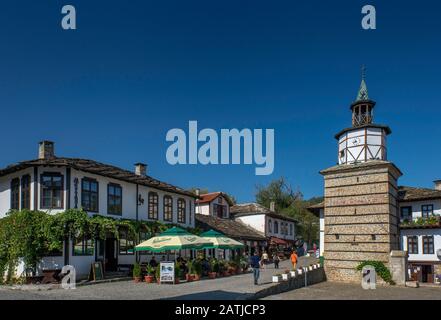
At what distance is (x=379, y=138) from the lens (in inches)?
1236

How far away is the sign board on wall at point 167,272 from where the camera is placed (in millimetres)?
21938

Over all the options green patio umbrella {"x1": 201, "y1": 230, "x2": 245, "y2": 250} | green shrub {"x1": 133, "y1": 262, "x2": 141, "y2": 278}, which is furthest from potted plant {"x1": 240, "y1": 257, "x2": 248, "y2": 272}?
green shrub {"x1": 133, "y1": 262, "x2": 141, "y2": 278}

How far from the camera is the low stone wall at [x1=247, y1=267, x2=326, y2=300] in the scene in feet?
62.7

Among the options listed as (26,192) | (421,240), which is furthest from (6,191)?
(421,240)

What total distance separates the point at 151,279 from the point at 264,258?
54.3 feet

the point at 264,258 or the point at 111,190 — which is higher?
the point at 111,190

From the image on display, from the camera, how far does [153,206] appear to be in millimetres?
30141

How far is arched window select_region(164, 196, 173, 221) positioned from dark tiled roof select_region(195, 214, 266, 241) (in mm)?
5884

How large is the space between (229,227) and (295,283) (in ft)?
60.0

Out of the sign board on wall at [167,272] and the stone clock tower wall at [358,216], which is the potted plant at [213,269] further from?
the stone clock tower wall at [358,216]

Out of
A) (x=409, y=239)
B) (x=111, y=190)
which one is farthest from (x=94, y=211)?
(x=409, y=239)

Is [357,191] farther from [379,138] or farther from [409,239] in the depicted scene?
[409,239]

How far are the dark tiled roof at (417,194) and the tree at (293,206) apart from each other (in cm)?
2549

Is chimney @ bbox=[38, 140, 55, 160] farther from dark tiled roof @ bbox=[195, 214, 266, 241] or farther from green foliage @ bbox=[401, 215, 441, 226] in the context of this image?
Result: green foliage @ bbox=[401, 215, 441, 226]
